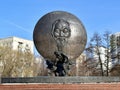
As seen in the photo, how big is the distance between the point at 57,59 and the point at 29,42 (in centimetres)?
7002

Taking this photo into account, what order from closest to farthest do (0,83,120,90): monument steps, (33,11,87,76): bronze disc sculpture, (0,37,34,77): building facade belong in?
(0,83,120,90): monument steps < (33,11,87,76): bronze disc sculpture < (0,37,34,77): building facade

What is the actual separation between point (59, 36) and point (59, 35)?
0.06m

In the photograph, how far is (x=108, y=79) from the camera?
581 inches

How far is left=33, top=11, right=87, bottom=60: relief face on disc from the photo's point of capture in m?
16.0

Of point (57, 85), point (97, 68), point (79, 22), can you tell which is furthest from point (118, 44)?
point (57, 85)

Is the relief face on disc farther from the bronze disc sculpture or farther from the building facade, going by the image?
the building facade

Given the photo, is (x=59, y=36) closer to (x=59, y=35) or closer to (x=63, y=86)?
(x=59, y=35)

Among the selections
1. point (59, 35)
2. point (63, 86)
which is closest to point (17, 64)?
point (59, 35)

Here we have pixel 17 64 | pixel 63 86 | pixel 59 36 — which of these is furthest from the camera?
pixel 17 64

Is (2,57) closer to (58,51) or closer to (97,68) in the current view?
(97,68)

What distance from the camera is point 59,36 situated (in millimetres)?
16250

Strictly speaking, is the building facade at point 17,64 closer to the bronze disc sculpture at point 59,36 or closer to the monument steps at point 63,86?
the bronze disc sculpture at point 59,36

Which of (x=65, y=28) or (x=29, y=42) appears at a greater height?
(x=29, y=42)

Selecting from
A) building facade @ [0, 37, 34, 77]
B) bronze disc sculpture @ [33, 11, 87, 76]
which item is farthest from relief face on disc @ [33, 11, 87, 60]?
building facade @ [0, 37, 34, 77]
